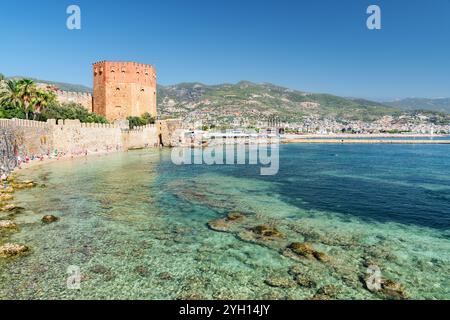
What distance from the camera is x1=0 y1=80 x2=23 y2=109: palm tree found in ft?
98.7

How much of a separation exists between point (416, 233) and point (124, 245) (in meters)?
9.04

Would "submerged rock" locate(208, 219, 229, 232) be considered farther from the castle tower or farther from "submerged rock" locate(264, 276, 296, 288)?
the castle tower

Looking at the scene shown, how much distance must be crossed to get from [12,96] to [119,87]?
49.5 feet

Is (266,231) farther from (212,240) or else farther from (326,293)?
(326,293)

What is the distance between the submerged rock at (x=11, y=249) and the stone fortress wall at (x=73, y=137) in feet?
52.3

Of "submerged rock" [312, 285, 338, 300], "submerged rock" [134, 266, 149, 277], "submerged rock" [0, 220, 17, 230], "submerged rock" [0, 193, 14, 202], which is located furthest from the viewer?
"submerged rock" [0, 193, 14, 202]

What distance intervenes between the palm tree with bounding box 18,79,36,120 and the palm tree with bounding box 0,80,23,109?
0.26 m

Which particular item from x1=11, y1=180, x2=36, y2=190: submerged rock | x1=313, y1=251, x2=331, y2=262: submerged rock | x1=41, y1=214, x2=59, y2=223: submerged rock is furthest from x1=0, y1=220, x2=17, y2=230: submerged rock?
x1=313, y1=251, x2=331, y2=262: submerged rock

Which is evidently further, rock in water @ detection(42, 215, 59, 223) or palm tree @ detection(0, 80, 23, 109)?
palm tree @ detection(0, 80, 23, 109)

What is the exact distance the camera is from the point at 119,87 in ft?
144

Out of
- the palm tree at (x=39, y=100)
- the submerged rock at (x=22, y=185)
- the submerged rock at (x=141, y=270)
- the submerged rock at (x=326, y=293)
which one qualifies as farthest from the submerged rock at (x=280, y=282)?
the palm tree at (x=39, y=100)

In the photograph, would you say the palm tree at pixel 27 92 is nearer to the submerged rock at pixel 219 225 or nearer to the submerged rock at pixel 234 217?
the submerged rock at pixel 234 217
